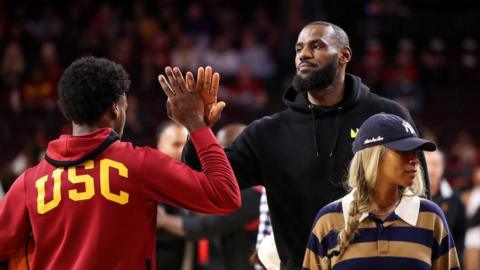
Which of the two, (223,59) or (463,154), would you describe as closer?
(463,154)

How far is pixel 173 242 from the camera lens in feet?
23.8

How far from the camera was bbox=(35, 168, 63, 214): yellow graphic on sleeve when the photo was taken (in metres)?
3.97

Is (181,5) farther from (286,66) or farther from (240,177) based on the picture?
(240,177)

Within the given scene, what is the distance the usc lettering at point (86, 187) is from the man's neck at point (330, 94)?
5.18ft

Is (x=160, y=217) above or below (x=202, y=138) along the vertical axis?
below

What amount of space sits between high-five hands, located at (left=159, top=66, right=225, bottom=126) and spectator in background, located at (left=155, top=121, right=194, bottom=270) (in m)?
2.90

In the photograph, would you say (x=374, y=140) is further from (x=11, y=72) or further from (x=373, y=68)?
(x=11, y=72)

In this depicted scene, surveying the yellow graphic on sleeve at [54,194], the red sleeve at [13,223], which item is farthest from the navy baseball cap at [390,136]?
the red sleeve at [13,223]

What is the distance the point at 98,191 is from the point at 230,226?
2.94 m

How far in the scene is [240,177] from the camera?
17.1 feet

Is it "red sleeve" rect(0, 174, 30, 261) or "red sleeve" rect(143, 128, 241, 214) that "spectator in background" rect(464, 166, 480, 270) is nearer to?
"red sleeve" rect(143, 128, 241, 214)

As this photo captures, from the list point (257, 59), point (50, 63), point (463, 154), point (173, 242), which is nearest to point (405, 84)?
point (463, 154)

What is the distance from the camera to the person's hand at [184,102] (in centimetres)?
414

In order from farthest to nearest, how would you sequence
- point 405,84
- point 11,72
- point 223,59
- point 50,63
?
1. point 223,59
2. point 11,72
3. point 50,63
4. point 405,84
